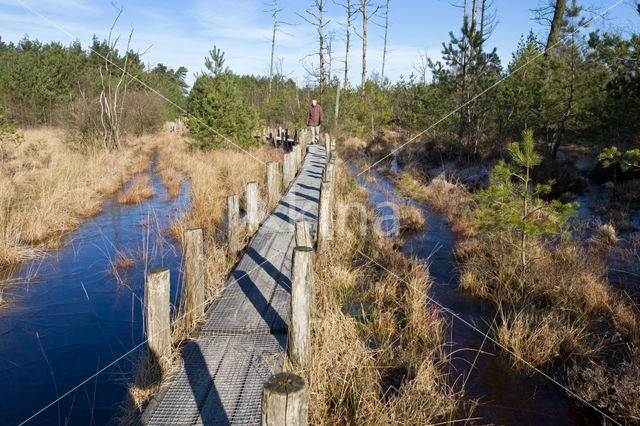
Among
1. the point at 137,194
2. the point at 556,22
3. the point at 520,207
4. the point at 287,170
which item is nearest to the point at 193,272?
the point at 520,207

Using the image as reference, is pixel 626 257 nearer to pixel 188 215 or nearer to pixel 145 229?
pixel 188 215

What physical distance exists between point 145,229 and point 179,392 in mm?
6507

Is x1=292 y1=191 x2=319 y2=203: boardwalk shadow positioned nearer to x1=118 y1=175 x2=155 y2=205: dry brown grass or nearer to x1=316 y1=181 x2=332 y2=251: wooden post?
x1=316 y1=181 x2=332 y2=251: wooden post

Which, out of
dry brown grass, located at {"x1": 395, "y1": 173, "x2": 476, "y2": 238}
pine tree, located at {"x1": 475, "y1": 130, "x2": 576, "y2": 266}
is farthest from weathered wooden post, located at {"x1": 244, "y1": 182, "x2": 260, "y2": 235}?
dry brown grass, located at {"x1": 395, "y1": 173, "x2": 476, "y2": 238}

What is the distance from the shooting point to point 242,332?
3842 mm

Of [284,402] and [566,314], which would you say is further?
[566,314]

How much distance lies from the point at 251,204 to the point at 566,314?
4496mm

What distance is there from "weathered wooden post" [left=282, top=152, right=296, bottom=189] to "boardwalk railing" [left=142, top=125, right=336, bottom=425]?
430cm

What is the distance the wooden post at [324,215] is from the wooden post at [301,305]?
2.63m

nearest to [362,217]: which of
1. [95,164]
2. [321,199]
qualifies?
[321,199]

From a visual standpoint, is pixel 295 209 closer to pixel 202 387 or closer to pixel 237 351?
pixel 237 351

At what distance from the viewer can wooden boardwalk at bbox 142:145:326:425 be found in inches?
111

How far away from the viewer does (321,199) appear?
19.1ft

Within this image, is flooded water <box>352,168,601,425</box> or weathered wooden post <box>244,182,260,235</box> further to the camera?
weathered wooden post <box>244,182,260,235</box>
